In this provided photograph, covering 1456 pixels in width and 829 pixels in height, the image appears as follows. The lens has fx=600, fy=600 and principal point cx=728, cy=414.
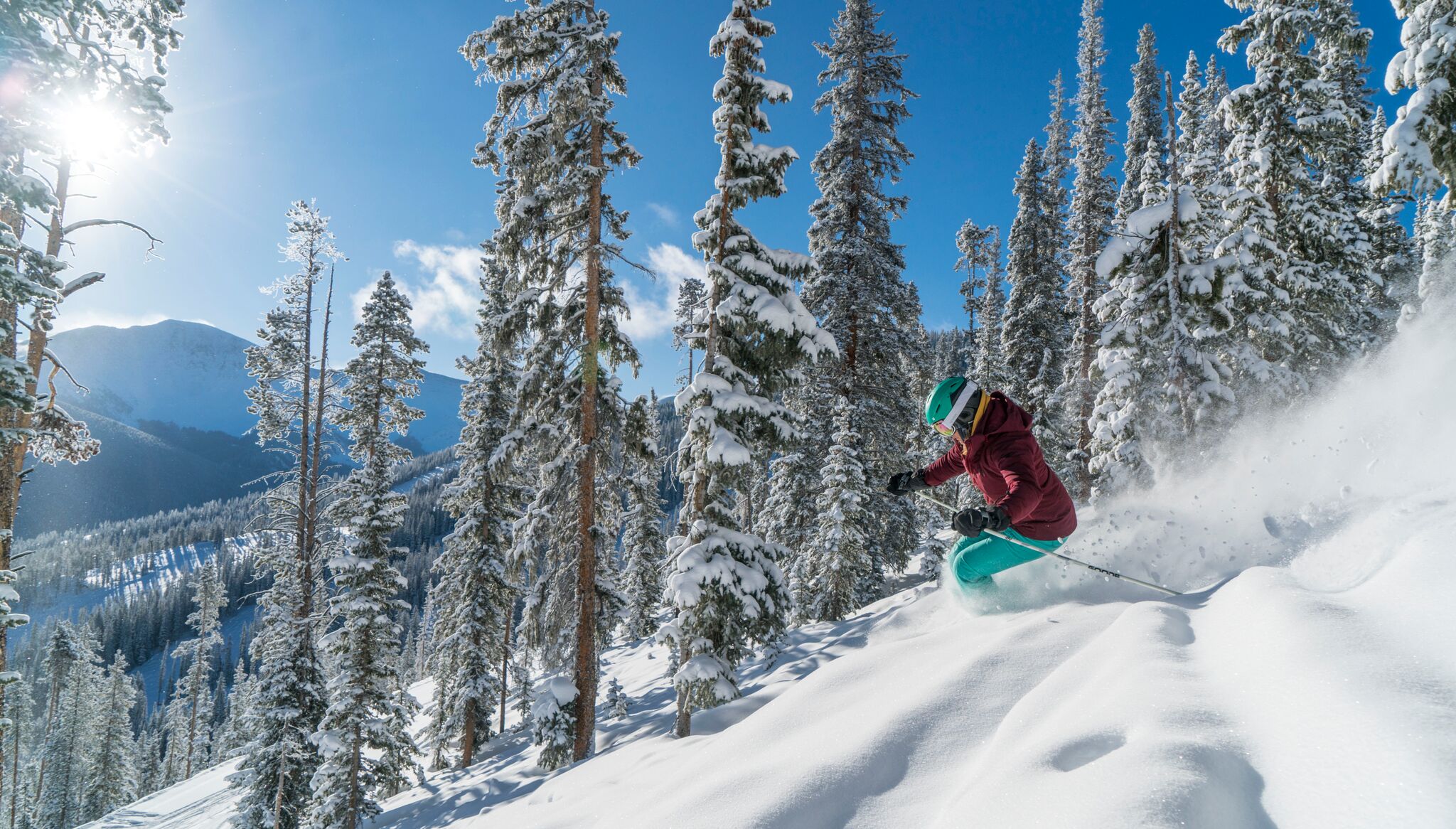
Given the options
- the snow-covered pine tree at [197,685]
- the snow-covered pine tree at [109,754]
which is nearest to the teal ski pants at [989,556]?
the snow-covered pine tree at [197,685]

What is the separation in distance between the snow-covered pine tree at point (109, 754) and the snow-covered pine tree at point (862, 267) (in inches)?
2380

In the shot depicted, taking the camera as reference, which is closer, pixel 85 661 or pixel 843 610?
pixel 843 610

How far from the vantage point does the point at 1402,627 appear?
3.05m

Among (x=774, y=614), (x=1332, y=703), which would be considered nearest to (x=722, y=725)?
(x=774, y=614)

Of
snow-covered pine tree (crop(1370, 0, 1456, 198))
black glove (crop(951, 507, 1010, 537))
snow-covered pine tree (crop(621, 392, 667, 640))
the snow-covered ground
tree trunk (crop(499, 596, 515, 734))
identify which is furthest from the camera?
tree trunk (crop(499, 596, 515, 734))

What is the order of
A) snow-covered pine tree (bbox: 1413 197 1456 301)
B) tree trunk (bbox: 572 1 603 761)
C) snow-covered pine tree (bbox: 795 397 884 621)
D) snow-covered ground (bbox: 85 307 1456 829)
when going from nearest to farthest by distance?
snow-covered ground (bbox: 85 307 1456 829)
tree trunk (bbox: 572 1 603 761)
snow-covered pine tree (bbox: 795 397 884 621)
snow-covered pine tree (bbox: 1413 197 1456 301)

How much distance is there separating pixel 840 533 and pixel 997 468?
11546mm

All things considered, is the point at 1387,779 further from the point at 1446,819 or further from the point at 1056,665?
the point at 1056,665

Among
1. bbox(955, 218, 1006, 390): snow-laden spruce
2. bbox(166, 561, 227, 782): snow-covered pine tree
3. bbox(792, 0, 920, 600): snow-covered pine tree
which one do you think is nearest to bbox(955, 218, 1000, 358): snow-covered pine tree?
bbox(955, 218, 1006, 390): snow-laden spruce

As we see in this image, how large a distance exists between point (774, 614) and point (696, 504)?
7.26ft

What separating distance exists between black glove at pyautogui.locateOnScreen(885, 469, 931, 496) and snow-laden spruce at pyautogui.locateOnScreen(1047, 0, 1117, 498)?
1494 centimetres

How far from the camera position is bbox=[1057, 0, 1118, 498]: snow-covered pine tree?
20.3m

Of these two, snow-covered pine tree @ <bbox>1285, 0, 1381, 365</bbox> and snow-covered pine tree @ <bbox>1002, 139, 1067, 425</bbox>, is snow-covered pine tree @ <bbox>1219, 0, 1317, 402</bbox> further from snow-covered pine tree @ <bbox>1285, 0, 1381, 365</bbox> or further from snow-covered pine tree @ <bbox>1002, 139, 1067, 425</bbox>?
snow-covered pine tree @ <bbox>1002, 139, 1067, 425</bbox>

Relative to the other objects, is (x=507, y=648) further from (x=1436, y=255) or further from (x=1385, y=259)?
(x=1436, y=255)
